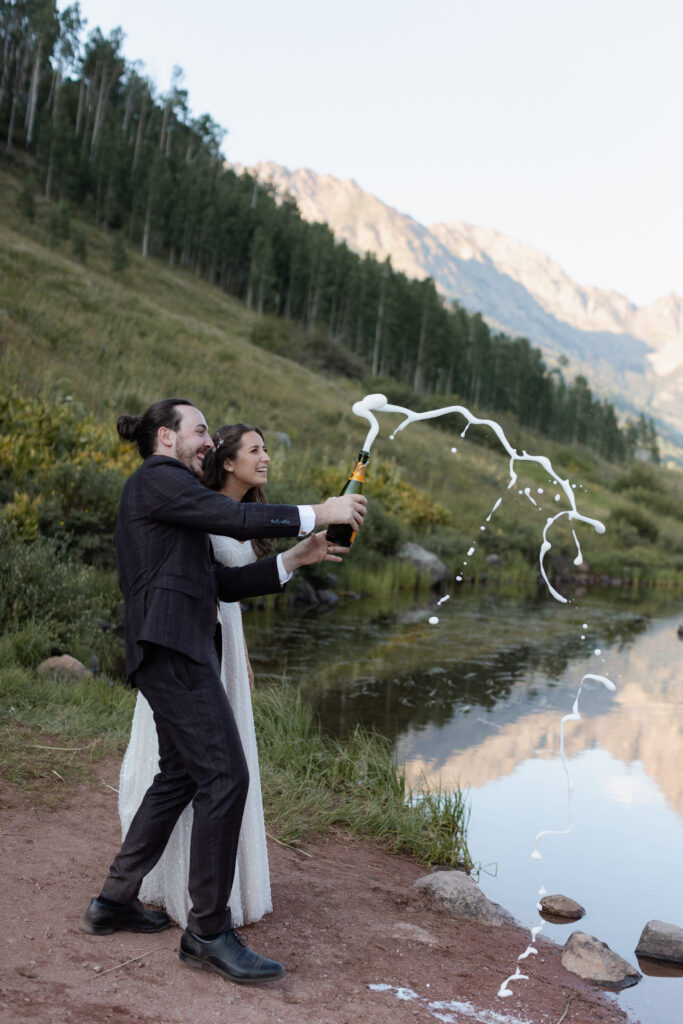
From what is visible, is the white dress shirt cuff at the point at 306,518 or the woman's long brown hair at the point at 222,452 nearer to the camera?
the white dress shirt cuff at the point at 306,518

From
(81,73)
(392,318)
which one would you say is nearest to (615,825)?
(392,318)

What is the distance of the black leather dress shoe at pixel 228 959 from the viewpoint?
Result: 12.2 feet

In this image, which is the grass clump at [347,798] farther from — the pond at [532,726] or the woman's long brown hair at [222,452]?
the woman's long brown hair at [222,452]

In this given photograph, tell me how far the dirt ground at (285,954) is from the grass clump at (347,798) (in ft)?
1.46

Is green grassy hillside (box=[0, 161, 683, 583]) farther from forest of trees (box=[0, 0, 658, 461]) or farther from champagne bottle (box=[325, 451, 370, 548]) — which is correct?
forest of trees (box=[0, 0, 658, 461])

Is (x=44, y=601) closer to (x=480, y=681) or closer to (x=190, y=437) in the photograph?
(x=190, y=437)

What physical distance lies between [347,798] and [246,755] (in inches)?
120

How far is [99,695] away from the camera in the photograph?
8.01 meters

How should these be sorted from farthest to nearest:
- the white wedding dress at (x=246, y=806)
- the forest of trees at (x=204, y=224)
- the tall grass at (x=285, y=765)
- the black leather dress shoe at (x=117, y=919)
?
1. the forest of trees at (x=204, y=224)
2. the tall grass at (x=285, y=765)
3. the white wedding dress at (x=246, y=806)
4. the black leather dress shoe at (x=117, y=919)

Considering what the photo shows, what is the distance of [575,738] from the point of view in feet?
37.0

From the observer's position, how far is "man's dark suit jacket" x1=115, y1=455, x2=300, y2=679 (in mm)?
3605

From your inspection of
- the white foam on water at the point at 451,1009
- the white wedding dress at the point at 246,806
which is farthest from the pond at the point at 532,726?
the white wedding dress at the point at 246,806

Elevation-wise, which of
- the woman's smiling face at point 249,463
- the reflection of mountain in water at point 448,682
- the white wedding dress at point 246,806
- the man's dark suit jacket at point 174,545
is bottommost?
the reflection of mountain in water at point 448,682

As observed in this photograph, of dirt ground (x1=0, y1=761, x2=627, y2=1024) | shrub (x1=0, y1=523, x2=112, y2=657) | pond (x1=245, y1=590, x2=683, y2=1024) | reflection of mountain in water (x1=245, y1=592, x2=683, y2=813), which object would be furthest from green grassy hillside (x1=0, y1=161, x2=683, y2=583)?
dirt ground (x1=0, y1=761, x2=627, y2=1024)
